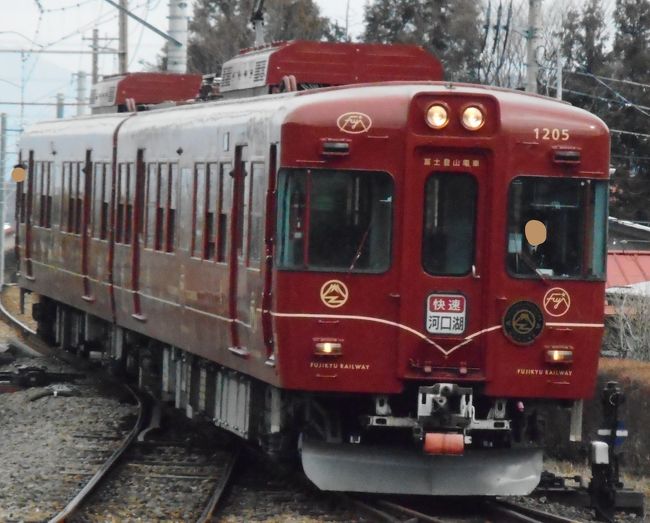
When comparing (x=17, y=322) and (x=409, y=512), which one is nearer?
(x=409, y=512)

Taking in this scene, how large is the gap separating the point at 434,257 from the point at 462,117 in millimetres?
938

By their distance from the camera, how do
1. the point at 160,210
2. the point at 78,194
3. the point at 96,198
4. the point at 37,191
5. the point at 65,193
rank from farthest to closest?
the point at 37,191
the point at 65,193
the point at 78,194
the point at 96,198
the point at 160,210

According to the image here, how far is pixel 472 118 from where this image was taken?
1155 cm

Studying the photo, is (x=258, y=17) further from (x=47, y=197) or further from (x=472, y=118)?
(x=472, y=118)

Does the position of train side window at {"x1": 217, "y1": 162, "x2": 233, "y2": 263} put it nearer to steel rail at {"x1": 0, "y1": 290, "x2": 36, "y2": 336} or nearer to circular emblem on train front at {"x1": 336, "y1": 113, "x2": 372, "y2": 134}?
circular emblem on train front at {"x1": 336, "y1": 113, "x2": 372, "y2": 134}

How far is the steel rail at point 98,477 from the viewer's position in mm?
11320

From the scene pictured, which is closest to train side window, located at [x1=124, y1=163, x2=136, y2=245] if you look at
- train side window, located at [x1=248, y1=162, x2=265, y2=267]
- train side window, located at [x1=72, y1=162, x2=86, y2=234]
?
train side window, located at [x1=72, y1=162, x2=86, y2=234]

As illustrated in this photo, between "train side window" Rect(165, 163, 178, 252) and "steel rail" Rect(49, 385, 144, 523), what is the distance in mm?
1727

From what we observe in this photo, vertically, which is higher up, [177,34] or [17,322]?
[177,34]

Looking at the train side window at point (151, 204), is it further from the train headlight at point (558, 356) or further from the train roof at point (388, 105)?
the train headlight at point (558, 356)

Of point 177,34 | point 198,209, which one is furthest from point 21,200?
point 198,209

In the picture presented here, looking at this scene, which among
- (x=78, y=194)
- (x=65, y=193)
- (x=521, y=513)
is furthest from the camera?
(x=65, y=193)

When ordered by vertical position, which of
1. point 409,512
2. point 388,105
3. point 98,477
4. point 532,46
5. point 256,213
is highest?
point 532,46

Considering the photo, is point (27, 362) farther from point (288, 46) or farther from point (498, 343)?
point (498, 343)
